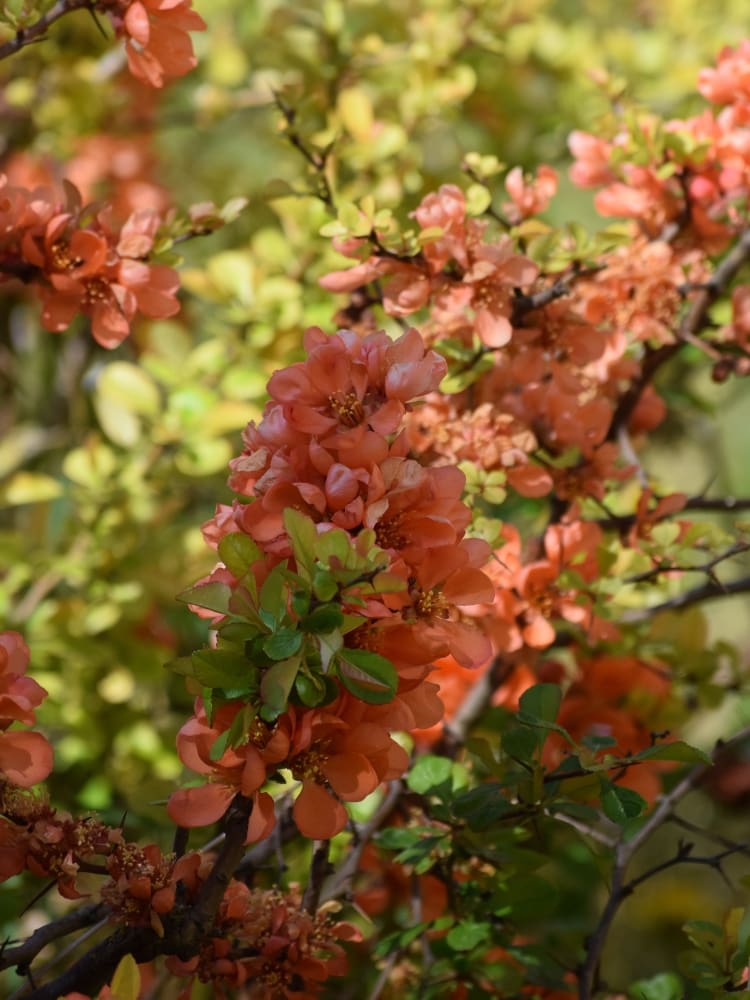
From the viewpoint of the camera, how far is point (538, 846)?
0.64 metres

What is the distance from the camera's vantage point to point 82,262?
0.61 metres

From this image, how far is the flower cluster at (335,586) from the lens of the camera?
0.42 m

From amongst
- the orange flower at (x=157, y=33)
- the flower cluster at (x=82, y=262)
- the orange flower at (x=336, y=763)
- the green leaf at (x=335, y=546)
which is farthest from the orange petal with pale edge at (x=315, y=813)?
the orange flower at (x=157, y=33)

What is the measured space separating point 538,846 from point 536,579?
151 mm

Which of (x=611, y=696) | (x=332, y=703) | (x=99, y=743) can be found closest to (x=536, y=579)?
(x=611, y=696)

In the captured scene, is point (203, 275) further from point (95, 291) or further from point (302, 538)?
point (302, 538)

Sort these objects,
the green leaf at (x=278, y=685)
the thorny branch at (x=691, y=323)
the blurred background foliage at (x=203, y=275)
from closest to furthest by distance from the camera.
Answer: the green leaf at (x=278, y=685)
the thorny branch at (x=691, y=323)
the blurred background foliage at (x=203, y=275)

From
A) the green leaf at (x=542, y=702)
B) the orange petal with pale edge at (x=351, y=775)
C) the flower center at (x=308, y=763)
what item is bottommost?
the green leaf at (x=542, y=702)

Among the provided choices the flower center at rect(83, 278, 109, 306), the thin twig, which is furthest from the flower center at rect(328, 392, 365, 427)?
the thin twig

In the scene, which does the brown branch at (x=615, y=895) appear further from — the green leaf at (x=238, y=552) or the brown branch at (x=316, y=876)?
the green leaf at (x=238, y=552)

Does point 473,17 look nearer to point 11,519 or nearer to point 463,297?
point 463,297

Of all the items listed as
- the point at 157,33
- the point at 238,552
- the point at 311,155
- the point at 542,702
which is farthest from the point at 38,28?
the point at 542,702

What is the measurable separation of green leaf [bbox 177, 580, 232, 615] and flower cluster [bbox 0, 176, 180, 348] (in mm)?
219

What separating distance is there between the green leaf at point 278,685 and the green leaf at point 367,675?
0.7 inches
